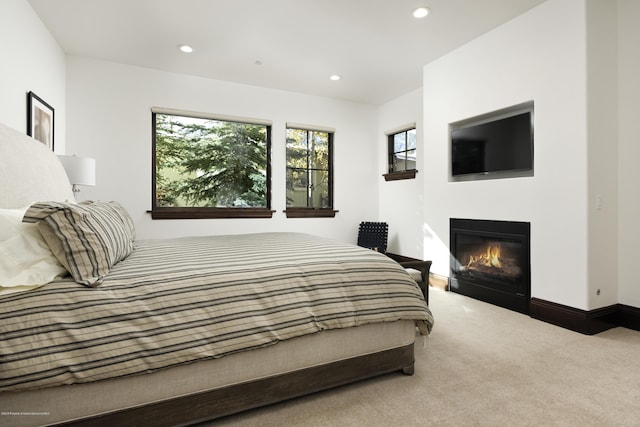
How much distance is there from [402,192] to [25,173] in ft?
14.3

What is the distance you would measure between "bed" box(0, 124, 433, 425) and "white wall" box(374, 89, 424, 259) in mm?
3109

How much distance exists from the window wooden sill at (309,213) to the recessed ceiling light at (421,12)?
9.64 feet

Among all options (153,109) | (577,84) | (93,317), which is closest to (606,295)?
(577,84)

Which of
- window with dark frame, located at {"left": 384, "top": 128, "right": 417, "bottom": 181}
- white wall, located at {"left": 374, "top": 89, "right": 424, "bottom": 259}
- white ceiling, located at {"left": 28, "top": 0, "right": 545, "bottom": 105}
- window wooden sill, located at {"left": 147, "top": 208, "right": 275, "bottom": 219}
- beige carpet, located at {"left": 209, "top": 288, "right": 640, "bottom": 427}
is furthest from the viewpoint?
window with dark frame, located at {"left": 384, "top": 128, "right": 417, "bottom": 181}

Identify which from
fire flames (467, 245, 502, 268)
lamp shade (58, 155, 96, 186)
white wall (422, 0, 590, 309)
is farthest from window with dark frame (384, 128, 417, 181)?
lamp shade (58, 155, 96, 186)

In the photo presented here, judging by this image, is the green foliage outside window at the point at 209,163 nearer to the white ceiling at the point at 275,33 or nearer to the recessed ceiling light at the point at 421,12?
the white ceiling at the point at 275,33

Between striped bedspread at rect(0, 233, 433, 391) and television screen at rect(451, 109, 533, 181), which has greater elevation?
television screen at rect(451, 109, 533, 181)

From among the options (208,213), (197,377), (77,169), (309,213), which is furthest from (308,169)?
(197,377)

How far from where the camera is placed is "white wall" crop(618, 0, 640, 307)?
267 centimetres

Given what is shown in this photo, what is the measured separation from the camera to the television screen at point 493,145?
10.2 ft

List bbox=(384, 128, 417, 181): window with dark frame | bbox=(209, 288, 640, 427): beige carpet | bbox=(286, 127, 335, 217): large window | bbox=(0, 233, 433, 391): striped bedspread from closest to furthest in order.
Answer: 1. bbox=(0, 233, 433, 391): striped bedspread
2. bbox=(209, 288, 640, 427): beige carpet
3. bbox=(384, 128, 417, 181): window with dark frame
4. bbox=(286, 127, 335, 217): large window

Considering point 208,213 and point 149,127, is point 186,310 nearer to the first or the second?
point 208,213

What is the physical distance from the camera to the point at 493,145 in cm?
338

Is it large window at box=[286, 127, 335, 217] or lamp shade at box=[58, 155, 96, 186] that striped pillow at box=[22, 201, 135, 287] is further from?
large window at box=[286, 127, 335, 217]
